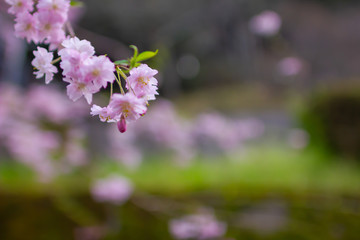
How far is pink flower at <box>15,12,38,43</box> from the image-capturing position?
447mm

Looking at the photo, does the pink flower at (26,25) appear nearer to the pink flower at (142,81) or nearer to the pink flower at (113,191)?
the pink flower at (142,81)

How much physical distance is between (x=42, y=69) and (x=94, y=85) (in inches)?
3.3

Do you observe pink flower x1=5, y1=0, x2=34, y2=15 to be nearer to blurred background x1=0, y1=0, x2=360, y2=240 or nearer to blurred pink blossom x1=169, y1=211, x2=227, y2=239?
blurred background x1=0, y1=0, x2=360, y2=240

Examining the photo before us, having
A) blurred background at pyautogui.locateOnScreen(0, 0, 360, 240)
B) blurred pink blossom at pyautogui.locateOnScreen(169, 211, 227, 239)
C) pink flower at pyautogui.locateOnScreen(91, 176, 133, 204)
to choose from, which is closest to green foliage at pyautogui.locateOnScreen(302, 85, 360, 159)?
blurred background at pyautogui.locateOnScreen(0, 0, 360, 240)

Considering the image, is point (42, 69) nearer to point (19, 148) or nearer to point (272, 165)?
point (19, 148)

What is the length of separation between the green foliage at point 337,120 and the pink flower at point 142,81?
1808 millimetres

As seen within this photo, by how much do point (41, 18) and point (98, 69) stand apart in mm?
144

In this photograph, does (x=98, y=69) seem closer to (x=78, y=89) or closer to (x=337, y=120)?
(x=78, y=89)

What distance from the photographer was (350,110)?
6.32 feet

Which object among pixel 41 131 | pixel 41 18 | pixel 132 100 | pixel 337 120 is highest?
pixel 337 120

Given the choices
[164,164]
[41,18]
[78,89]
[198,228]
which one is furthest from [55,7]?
[164,164]

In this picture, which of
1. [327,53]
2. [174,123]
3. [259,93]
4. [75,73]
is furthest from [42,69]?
[327,53]

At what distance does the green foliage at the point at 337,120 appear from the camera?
1.92 m

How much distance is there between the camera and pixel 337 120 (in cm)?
199
